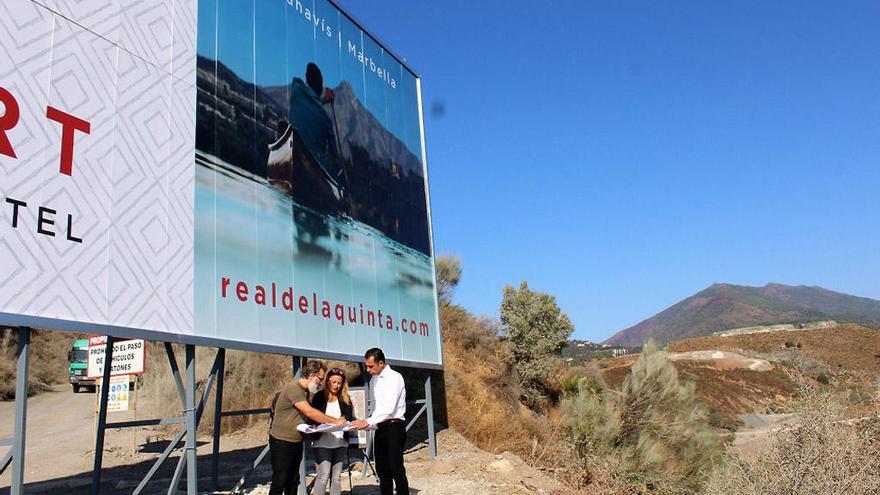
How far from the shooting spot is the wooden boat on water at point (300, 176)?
1009cm

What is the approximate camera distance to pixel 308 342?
10.1 metres

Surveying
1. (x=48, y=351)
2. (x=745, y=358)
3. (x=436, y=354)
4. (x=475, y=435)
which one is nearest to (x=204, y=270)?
(x=436, y=354)

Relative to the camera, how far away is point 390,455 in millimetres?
6715

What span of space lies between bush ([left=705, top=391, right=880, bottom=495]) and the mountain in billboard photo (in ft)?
23.8

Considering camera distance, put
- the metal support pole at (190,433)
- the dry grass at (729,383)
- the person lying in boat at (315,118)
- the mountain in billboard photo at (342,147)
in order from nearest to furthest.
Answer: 1. the metal support pole at (190,433)
2. the mountain in billboard photo at (342,147)
3. the person lying in boat at (315,118)
4. the dry grass at (729,383)

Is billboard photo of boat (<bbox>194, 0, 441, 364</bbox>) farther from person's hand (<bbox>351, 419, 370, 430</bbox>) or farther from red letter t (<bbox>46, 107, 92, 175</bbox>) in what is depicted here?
person's hand (<bbox>351, 419, 370, 430</bbox>)

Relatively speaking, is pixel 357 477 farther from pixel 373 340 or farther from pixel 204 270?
pixel 204 270

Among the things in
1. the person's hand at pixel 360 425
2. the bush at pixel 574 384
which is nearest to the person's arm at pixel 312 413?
the person's hand at pixel 360 425

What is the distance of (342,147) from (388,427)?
6.63 metres

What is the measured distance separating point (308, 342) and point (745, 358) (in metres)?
48.9

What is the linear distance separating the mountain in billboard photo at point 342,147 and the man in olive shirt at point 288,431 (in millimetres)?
3606

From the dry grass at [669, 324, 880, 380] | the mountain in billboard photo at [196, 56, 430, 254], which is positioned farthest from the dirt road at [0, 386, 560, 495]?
the dry grass at [669, 324, 880, 380]

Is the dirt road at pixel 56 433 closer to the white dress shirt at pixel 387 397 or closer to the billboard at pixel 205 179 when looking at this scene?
the billboard at pixel 205 179

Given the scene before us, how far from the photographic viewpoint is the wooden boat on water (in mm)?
10086
